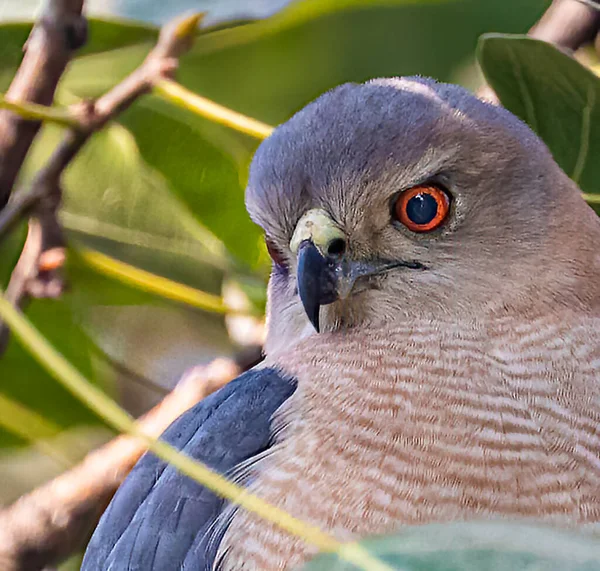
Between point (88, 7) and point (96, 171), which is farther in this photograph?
point (96, 171)

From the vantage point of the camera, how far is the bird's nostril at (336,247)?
197 centimetres

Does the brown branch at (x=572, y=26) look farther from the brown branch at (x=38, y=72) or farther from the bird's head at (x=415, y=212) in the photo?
the brown branch at (x=38, y=72)

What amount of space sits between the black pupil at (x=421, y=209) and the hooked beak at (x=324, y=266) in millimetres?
91

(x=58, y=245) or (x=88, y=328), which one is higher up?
(x=58, y=245)

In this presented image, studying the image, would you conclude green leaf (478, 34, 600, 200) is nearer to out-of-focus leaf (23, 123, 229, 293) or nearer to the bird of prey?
the bird of prey

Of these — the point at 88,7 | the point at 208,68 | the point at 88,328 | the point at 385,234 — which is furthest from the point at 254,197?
the point at 208,68

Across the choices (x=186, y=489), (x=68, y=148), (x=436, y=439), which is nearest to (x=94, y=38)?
(x=68, y=148)

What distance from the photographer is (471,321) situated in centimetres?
200

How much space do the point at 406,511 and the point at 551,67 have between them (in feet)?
2.98

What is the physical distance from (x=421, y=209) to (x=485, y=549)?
3.31ft

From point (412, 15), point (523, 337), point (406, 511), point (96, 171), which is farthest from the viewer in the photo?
point (412, 15)

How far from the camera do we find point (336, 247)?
198cm

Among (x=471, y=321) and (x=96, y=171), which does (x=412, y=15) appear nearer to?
(x=96, y=171)

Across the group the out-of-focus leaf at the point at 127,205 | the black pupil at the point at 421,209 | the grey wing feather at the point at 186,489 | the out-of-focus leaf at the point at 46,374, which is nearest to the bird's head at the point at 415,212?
the black pupil at the point at 421,209
